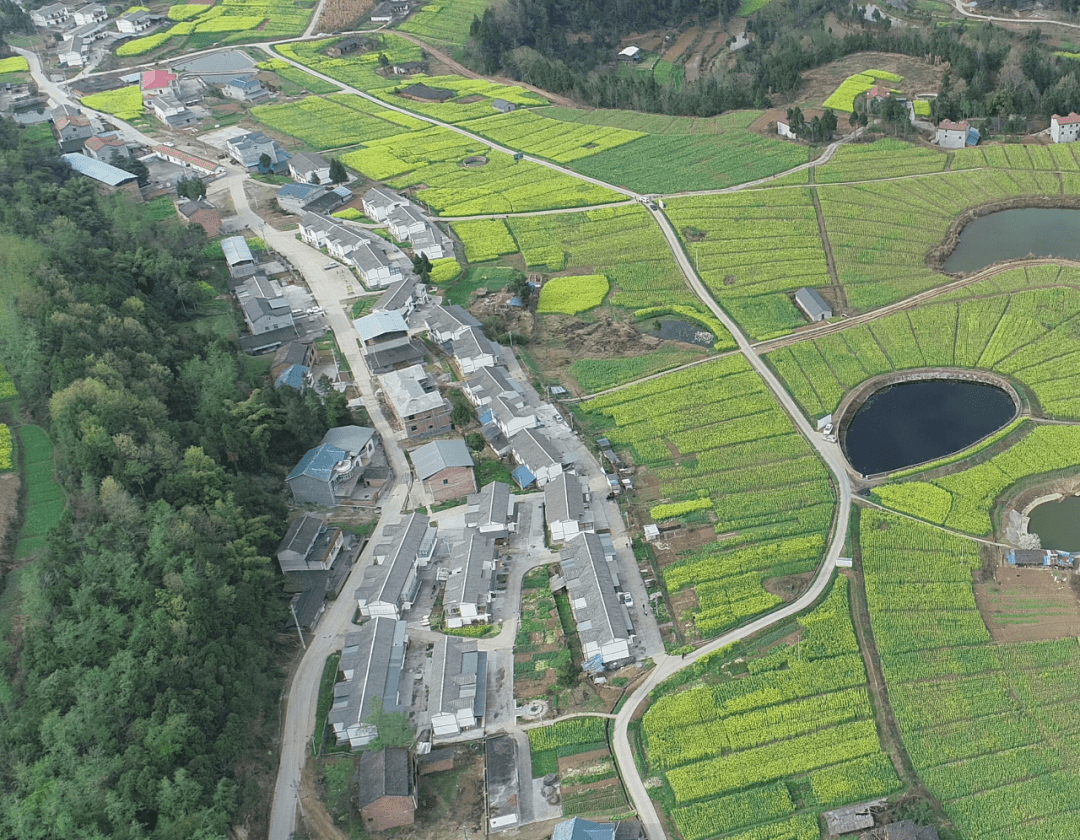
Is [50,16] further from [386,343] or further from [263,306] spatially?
[386,343]

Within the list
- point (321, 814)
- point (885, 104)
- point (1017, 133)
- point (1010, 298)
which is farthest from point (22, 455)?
point (1017, 133)

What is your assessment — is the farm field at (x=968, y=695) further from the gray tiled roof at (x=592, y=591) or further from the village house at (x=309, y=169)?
the village house at (x=309, y=169)

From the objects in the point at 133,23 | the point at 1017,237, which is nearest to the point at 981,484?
the point at 1017,237

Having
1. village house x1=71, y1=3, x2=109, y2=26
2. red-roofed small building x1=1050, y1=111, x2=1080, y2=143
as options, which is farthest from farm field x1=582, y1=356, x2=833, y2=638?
village house x1=71, y1=3, x2=109, y2=26

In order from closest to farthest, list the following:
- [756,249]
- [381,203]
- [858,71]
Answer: [756,249] → [381,203] → [858,71]

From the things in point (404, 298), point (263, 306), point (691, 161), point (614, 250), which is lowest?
point (614, 250)

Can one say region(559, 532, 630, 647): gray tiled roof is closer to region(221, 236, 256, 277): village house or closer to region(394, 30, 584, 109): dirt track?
region(221, 236, 256, 277): village house

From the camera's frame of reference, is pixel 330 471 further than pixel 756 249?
No
